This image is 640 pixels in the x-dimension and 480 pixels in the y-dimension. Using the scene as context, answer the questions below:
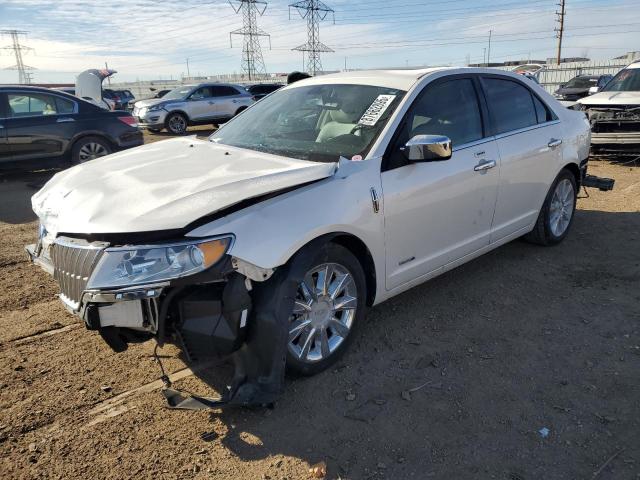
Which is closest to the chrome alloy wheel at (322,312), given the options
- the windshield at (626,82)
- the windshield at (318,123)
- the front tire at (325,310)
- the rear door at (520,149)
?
the front tire at (325,310)

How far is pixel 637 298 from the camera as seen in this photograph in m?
4.31

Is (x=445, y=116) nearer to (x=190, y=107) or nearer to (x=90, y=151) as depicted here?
(x=90, y=151)

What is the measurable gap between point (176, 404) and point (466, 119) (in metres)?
2.99

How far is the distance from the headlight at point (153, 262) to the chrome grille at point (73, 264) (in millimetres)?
92

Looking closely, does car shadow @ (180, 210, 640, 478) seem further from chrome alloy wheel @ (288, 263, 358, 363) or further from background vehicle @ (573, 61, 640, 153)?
background vehicle @ (573, 61, 640, 153)

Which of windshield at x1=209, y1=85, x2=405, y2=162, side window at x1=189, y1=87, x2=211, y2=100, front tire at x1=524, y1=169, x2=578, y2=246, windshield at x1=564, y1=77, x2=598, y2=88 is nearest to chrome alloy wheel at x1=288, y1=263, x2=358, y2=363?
windshield at x1=209, y1=85, x2=405, y2=162

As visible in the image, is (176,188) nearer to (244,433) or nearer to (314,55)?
(244,433)

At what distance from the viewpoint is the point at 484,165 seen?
4109mm

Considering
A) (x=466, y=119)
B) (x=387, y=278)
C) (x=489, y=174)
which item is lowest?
(x=387, y=278)

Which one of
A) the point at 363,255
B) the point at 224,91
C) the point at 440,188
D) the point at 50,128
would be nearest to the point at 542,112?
Answer: the point at 440,188

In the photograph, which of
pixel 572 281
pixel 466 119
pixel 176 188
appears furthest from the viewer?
pixel 572 281

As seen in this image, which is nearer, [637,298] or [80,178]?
[80,178]

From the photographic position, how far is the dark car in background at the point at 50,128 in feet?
29.8

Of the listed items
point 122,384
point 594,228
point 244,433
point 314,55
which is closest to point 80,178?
point 122,384
